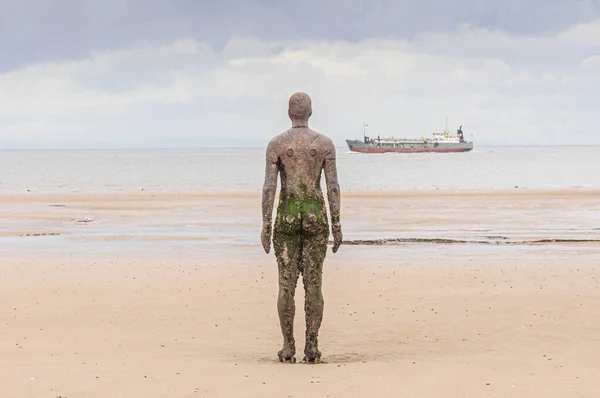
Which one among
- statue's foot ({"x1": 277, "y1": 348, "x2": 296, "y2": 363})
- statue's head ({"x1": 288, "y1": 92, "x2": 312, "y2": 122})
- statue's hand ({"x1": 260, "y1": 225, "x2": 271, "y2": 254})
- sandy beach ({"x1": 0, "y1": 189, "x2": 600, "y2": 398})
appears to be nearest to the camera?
sandy beach ({"x1": 0, "y1": 189, "x2": 600, "y2": 398})

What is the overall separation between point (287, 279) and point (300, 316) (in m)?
3.37

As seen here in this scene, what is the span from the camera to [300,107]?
1026cm

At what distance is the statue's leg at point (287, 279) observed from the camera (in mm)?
10188

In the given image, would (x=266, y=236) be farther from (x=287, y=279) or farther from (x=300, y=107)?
(x=300, y=107)

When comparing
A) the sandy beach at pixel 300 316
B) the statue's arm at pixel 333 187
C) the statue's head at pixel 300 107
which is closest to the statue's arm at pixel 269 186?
the statue's head at pixel 300 107

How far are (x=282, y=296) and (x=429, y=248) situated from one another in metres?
13.9

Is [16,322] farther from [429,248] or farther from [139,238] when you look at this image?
[139,238]

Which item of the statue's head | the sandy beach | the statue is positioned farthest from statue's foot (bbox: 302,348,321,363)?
the statue's head

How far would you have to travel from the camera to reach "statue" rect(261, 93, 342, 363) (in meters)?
10.1

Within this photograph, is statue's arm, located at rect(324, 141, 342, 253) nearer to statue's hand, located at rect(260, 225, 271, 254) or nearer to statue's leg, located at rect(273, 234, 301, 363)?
statue's leg, located at rect(273, 234, 301, 363)

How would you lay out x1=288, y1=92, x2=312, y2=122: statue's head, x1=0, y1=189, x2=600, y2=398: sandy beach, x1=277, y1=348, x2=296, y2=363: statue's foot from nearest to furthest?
1. x1=0, y1=189, x2=600, y2=398: sandy beach
2. x1=277, y1=348, x2=296, y2=363: statue's foot
3. x1=288, y1=92, x2=312, y2=122: statue's head

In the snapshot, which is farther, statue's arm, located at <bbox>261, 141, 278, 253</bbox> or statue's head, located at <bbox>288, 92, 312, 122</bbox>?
statue's head, located at <bbox>288, 92, 312, 122</bbox>

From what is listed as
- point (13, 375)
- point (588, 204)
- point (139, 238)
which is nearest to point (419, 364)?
point (13, 375)

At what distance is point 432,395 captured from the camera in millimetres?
8188
